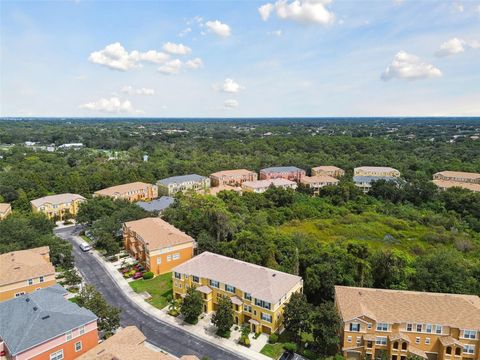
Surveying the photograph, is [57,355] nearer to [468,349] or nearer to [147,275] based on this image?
[147,275]

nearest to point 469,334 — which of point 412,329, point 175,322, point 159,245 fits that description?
point 412,329

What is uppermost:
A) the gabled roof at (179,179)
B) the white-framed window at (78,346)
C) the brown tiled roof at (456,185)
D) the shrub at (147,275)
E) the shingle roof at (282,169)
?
the shingle roof at (282,169)

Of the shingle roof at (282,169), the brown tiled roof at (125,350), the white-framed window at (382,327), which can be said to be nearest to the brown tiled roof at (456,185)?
the shingle roof at (282,169)

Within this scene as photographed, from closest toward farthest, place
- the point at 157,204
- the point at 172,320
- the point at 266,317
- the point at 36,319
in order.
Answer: the point at 36,319 → the point at 266,317 → the point at 172,320 → the point at 157,204

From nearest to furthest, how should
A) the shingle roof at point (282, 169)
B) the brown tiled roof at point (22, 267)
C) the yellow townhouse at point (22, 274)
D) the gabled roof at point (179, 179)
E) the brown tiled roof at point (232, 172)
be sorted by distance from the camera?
1. the yellow townhouse at point (22, 274)
2. the brown tiled roof at point (22, 267)
3. the gabled roof at point (179, 179)
4. the brown tiled roof at point (232, 172)
5. the shingle roof at point (282, 169)

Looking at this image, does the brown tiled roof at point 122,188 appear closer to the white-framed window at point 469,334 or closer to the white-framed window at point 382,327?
the white-framed window at point 382,327

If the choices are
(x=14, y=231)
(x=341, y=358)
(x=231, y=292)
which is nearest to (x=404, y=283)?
(x=341, y=358)
